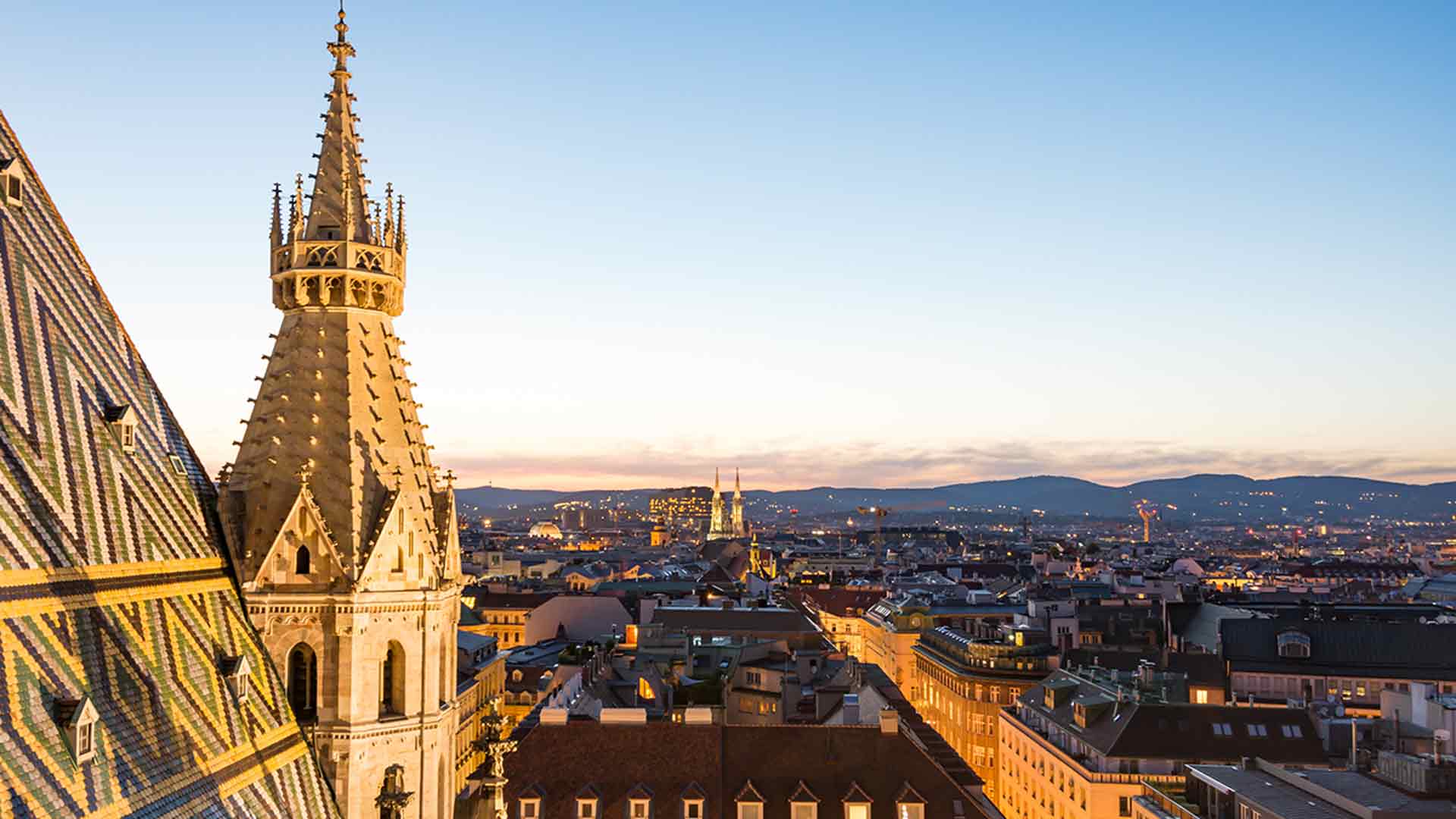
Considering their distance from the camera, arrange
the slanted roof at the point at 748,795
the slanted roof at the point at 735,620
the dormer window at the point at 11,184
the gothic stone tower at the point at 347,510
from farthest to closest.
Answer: the slanted roof at the point at 735,620 → the slanted roof at the point at 748,795 → the gothic stone tower at the point at 347,510 → the dormer window at the point at 11,184

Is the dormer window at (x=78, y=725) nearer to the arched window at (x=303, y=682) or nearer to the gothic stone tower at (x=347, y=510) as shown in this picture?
the gothic stone tower at (x=347, y=510)

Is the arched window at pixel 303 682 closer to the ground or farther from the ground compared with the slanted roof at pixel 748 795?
farther from the ground

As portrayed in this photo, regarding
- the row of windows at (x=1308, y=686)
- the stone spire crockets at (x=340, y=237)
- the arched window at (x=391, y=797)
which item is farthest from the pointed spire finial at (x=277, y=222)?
the row of windows at (x=1308, y=686)

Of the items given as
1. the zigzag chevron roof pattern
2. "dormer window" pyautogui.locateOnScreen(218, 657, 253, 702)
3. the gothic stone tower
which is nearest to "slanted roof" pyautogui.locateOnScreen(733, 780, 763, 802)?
the gothic stone tower

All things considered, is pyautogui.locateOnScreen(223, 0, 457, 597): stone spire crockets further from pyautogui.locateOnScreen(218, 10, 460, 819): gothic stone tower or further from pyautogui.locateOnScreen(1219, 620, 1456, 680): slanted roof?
pyautogui.locateOnScreen(1219, 620, 1456, 680): slanted roof

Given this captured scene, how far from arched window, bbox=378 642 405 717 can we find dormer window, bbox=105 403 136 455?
6.61 meters

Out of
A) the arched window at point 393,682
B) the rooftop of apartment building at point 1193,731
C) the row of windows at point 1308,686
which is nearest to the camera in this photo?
the arched window at point 393,682

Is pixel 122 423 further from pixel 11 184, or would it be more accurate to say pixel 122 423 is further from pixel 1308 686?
pixel 1308 686

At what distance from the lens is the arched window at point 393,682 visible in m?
26.3

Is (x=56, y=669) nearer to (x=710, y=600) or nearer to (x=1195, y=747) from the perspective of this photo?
(x=1195, y=747)

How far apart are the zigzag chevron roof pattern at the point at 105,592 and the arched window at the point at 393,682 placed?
2.29 metres

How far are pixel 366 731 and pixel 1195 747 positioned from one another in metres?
61.3

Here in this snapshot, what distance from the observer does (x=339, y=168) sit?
27.6m

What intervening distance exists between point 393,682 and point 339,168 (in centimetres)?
1018
